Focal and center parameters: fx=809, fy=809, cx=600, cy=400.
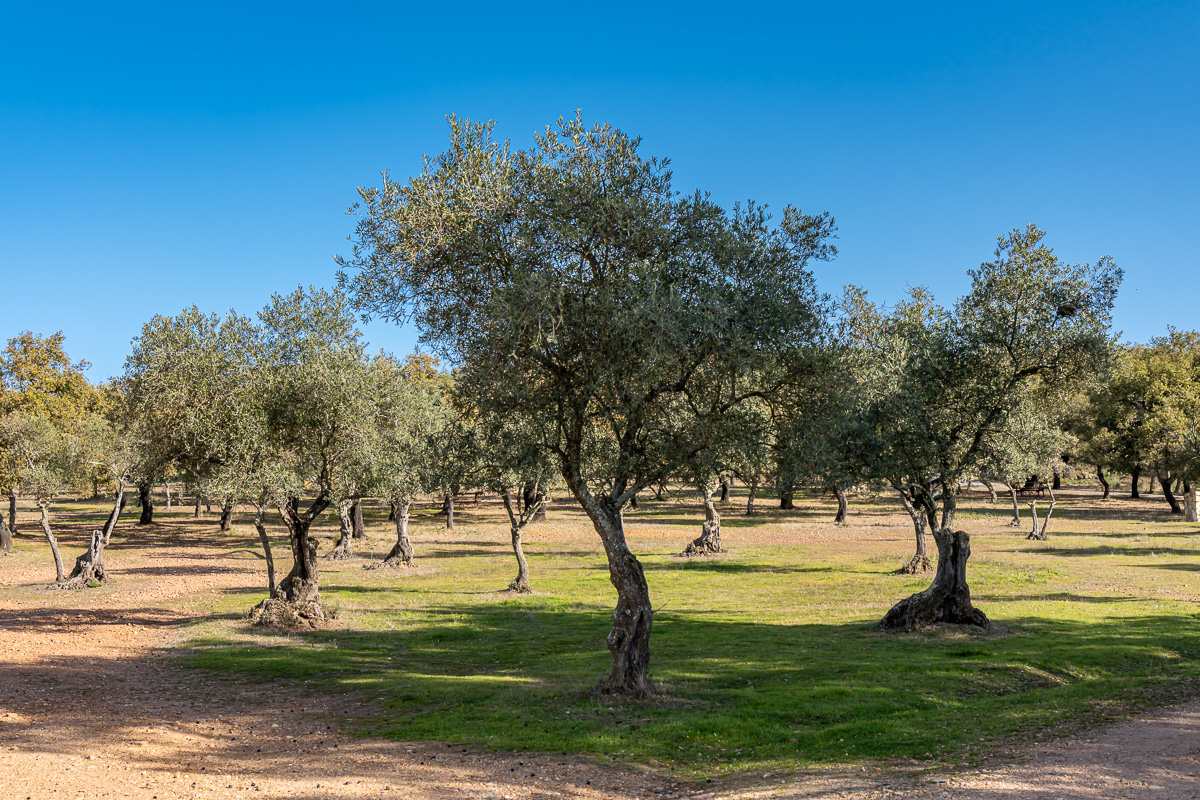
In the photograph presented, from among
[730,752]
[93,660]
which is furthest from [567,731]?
[93,660]

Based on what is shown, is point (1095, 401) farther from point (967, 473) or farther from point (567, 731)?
point (567, 731)

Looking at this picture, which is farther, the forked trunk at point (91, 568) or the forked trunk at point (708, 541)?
the forked trunk at point (708, 541)

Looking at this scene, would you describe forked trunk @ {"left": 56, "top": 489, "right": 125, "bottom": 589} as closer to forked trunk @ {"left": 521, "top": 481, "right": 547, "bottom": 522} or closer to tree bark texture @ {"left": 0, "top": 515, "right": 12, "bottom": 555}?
tree bark texture @ {"left": 0, "top": 515, "right": 12, "bottom": 555}

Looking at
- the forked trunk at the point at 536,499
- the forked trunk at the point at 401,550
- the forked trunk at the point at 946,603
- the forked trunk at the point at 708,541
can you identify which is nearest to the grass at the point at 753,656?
the forked trunk at the point at 946,603

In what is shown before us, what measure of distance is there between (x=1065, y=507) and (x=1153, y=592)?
5731 centimetres

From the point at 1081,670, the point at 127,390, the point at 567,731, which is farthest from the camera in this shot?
the point at 127,390

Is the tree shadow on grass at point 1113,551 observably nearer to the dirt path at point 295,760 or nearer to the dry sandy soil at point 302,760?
the dry sandy soil at point 302,760

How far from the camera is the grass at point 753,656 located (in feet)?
50.0

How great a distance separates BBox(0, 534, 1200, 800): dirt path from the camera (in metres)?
12.0

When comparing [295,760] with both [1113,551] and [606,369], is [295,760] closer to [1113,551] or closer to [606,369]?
[606,369]

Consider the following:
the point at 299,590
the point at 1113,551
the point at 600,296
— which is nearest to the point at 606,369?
the point at 600,296

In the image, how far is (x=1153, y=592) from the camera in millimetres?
32875

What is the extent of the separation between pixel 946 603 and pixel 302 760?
780 inches

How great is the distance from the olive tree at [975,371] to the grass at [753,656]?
8.36 ft
